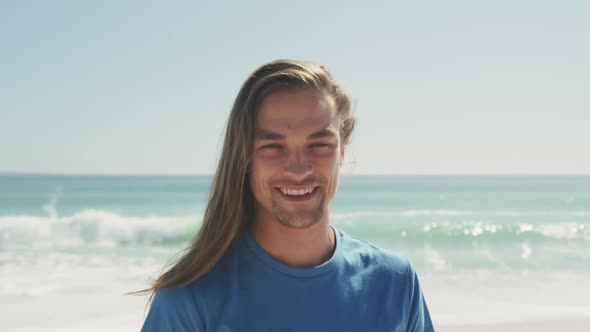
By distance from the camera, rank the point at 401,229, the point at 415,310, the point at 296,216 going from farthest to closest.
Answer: the point at 401,229 → the point at 415,310 → the point at 296,216

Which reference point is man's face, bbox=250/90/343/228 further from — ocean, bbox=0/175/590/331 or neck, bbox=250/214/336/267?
ocean, bbox=0/175/590/331

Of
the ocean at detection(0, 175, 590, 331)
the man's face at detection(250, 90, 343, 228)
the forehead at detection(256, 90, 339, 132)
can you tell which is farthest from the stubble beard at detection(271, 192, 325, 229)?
the ocean at detection(0, 175, 590, 331)

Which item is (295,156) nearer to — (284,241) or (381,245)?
(284,241)

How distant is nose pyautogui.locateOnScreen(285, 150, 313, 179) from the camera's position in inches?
82.0

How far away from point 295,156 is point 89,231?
20.2 meters

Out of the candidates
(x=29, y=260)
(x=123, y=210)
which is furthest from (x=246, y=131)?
(x=123, y=210)

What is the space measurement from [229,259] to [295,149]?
0.45 m

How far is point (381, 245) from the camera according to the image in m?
18.2

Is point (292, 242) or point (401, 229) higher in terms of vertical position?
point (292, 242)

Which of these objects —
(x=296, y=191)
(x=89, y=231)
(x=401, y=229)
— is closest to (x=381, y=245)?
(x=401, y=229)

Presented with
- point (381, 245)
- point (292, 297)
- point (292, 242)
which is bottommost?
point (381, 245)

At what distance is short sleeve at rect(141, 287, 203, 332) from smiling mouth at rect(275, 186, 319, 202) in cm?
49

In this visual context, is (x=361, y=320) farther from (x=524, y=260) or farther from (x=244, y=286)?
(x=524, y=260)

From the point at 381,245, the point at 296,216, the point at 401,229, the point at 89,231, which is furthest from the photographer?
the point at 401,229
